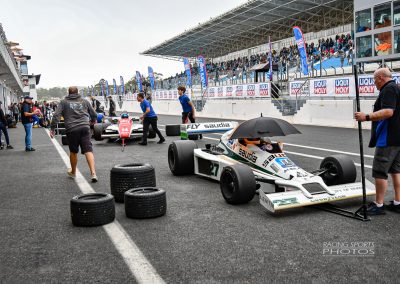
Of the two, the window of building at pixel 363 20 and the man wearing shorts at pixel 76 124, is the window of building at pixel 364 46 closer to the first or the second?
the window of building at pixel 363 20

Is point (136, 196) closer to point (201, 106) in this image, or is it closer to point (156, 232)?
point (156, 232)

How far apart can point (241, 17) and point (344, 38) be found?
963 cm

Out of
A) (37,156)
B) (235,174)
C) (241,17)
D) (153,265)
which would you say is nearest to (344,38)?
(241,17)

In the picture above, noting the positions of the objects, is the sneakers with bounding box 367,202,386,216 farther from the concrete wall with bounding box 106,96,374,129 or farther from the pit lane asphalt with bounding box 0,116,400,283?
the concrete wall with bounding box 106,96,374,129

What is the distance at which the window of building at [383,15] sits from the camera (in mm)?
21547

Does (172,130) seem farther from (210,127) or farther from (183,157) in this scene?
(183,157)

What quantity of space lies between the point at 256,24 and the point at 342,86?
24.8 m

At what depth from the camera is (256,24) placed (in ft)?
132

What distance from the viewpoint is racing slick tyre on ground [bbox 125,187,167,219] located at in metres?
4.90

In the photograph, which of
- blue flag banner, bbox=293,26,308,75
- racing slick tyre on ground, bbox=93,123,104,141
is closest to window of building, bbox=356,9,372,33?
blue flag banner, bbox=293,26,308,75

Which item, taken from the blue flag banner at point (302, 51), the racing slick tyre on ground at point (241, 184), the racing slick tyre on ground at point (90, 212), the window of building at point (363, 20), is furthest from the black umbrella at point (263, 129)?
the window of building at point (363, 20)

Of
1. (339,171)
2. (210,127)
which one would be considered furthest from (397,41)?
(339,171)

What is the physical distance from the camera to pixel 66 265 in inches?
142

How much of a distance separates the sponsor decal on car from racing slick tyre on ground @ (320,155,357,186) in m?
11.5
